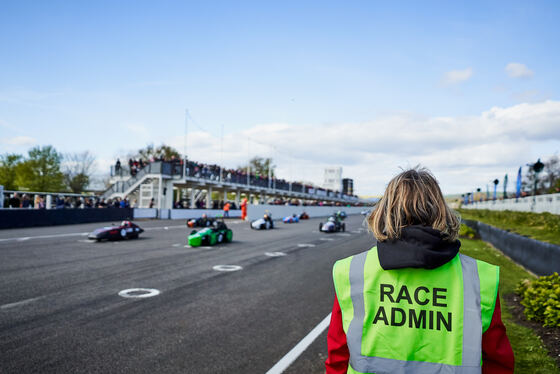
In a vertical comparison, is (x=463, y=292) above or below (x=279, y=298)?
above

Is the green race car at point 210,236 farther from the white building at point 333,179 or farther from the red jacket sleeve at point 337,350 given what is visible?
the white building at point 333,179

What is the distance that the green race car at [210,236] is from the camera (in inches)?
548

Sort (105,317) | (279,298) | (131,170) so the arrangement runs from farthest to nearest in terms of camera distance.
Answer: (131,170) → (279,298) → (105,317)

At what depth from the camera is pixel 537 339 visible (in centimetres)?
474

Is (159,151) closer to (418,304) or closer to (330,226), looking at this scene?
(330,226)

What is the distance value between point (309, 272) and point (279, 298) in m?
2.91

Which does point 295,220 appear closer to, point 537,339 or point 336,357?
point 537,339

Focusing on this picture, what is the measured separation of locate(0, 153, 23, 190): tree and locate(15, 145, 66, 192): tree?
1.37m

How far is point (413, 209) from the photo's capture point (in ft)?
6.24

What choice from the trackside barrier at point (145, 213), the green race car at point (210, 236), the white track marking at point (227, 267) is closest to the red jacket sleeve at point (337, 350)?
the white track marking at point (227, 267)

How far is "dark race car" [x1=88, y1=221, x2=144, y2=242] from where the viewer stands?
47.8 feet

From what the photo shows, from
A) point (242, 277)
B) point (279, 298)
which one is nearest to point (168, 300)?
point (279, 298)

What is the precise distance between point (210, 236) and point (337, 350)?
508 inches

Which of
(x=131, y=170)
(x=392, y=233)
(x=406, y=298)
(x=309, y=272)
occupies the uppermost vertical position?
(x=131, y=170)
